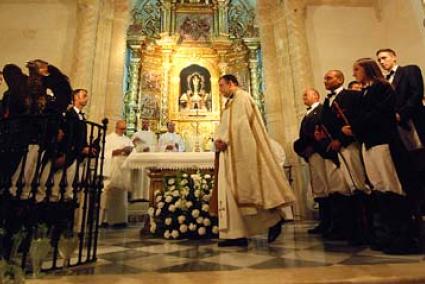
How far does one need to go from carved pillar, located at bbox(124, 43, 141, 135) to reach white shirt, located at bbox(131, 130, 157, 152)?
0.60 m

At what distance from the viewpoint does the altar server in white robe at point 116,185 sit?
576 cm

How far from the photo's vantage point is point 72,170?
3.67m

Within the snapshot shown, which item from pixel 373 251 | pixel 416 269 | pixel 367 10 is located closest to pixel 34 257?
pixel 416 269

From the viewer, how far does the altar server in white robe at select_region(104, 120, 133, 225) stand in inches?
227

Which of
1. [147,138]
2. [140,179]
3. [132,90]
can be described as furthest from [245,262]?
[132,90]

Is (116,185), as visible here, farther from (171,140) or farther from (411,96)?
(411,96)

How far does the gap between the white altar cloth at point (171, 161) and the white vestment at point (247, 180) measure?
49.0 inches

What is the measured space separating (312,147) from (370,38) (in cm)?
496

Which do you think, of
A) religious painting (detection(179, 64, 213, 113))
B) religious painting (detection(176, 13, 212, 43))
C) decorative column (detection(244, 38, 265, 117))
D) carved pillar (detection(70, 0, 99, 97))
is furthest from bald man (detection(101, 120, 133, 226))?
religious painting (detection(176, 13, 212, 43))

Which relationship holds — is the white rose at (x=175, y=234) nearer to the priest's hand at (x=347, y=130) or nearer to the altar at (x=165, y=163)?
the altar at (x=165, y=163)

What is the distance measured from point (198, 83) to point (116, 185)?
17.9 ft

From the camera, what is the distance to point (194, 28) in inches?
436

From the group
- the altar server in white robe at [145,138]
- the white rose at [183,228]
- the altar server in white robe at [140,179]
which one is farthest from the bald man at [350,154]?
the altar server in white robe at [145,138]

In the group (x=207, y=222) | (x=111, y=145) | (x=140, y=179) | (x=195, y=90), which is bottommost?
(x=207, y=222)
